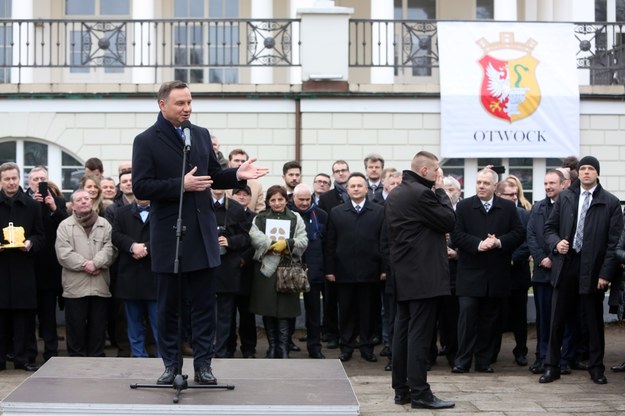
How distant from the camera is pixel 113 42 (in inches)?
887

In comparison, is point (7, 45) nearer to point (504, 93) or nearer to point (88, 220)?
point (504, 93)

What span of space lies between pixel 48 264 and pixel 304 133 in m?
8.11

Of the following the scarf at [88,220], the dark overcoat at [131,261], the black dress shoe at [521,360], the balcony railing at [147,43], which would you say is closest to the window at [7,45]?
the balcony railing at [147,43]

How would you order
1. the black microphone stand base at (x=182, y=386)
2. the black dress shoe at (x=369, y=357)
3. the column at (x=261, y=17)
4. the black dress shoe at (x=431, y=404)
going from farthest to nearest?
the column at (x=261, y=17) < the black dress shoe at (x=369, y=357) < the black dress shoe at (x=431, y=404) < the black microphone stand base at (x=182, y=386)

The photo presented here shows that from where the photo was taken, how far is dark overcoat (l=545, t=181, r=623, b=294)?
10672mm

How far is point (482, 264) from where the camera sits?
11.5m

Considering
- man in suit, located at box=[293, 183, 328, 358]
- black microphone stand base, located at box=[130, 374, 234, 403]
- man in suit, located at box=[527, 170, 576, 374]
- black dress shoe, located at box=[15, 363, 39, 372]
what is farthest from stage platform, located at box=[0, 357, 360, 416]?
man in suit, located at box=[527, 170, 576, 374]

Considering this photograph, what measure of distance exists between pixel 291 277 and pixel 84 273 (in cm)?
226

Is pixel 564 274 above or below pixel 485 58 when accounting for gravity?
below

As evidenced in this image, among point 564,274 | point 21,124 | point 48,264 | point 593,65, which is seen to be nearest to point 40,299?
point 48,264

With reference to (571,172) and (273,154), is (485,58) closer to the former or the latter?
(273,154)

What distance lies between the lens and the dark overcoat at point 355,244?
12516mm

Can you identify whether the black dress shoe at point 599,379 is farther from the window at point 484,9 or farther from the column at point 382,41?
the window at point 484,9

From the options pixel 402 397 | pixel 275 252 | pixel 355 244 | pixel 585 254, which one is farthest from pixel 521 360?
pixel 402 397
